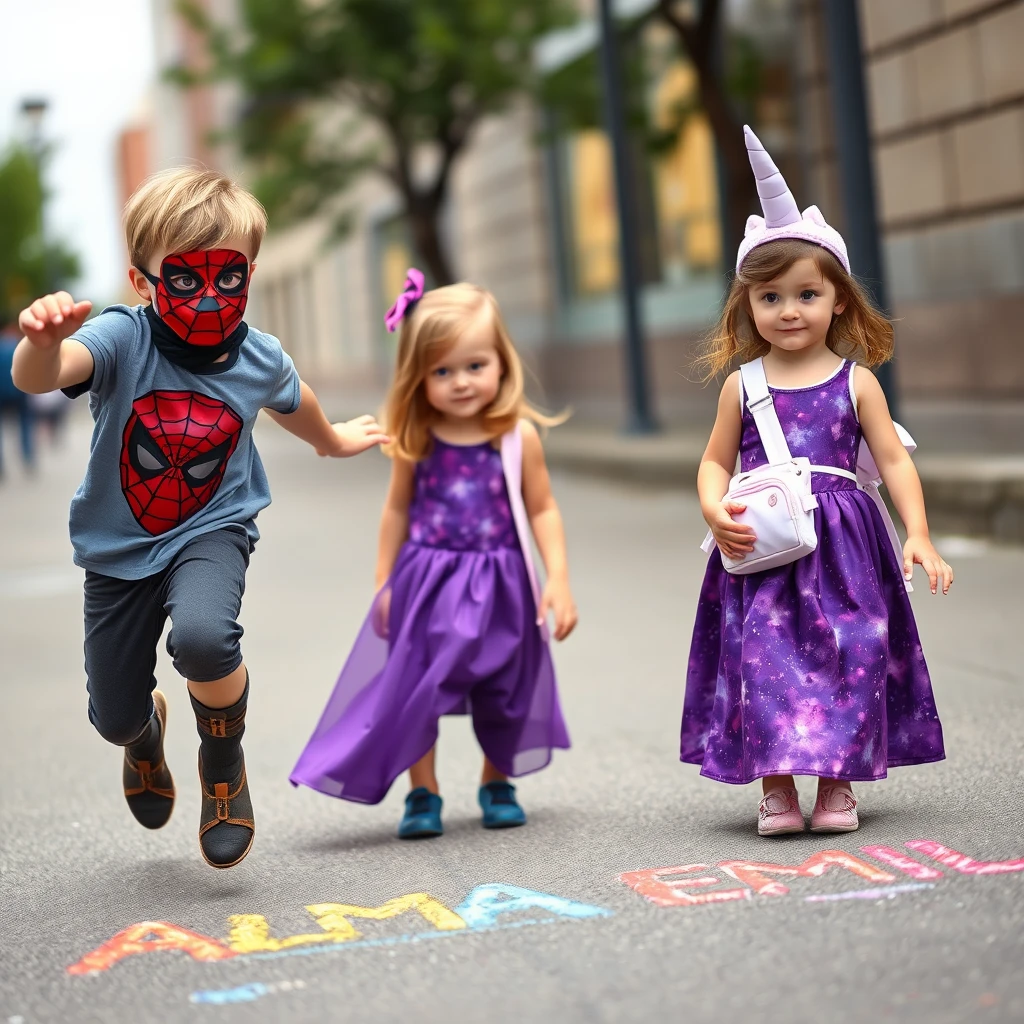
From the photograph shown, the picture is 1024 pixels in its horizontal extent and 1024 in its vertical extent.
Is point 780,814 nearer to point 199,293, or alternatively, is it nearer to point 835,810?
point 835,810

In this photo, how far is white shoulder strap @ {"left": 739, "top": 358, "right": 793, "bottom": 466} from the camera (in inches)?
160

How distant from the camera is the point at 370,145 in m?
21.4

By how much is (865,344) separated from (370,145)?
17.9 m

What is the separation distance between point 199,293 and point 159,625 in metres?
0.79

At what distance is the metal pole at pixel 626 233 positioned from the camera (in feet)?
51.0

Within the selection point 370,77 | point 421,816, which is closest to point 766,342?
point 421,816

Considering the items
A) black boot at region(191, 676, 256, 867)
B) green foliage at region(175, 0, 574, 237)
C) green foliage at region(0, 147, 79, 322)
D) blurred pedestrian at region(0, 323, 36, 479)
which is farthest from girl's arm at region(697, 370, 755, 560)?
green foliage at region(0, 147, 79, 322)

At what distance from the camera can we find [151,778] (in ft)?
14.7

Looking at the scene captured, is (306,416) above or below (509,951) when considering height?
above

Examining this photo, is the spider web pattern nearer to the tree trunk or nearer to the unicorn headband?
the unicorn headband

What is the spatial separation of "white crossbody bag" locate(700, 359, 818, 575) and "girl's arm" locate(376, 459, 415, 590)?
3.05 feet

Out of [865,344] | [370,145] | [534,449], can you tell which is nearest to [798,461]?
[865,344]

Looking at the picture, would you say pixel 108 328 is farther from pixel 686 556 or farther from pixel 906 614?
pixel 686 556

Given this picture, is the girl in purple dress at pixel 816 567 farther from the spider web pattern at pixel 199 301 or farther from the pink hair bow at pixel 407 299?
the spider web pattern at pixel 199 301
